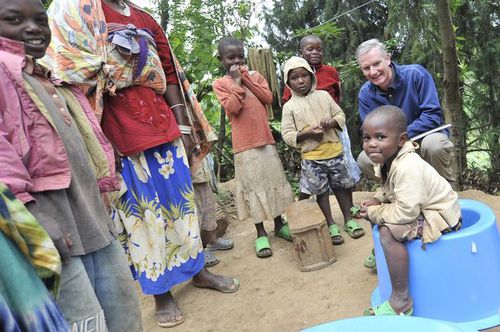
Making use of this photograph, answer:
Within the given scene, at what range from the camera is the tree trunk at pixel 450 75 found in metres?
3.81

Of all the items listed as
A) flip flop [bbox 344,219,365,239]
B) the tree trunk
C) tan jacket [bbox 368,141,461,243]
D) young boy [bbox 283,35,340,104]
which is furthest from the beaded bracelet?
the tree trunk

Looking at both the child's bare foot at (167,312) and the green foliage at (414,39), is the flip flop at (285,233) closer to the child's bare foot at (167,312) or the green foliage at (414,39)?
the child's bare foot at (167,312)

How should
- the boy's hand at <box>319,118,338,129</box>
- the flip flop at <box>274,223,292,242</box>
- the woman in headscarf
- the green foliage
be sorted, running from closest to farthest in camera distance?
the woman in headscarf < the boy's hand at <box>319,118,338,129</box> < the flip flop at <box>274,223,292,242</box> < the green foliage

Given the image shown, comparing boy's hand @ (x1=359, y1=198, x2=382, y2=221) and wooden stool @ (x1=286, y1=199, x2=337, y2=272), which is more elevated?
boy's hand @ (x1=359, y1=198, x2=382, y2=221)

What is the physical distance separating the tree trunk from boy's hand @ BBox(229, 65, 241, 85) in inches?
82.7

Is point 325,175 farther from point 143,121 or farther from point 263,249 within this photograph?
point 143,121

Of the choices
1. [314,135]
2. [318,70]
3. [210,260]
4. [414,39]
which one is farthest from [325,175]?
[414,39]

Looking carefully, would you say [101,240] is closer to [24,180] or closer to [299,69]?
[24,180]

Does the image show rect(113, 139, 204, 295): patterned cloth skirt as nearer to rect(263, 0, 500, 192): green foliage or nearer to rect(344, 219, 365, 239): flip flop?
rect(344, 219, 365, 239): flip flop

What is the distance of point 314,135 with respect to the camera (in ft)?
10.1

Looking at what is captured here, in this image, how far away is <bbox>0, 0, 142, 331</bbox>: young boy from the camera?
1193 mm

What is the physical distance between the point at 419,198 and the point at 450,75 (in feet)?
9.01

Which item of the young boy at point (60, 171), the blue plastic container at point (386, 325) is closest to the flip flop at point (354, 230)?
the blue plastic container at point (386, 325)

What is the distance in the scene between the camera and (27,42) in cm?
137
